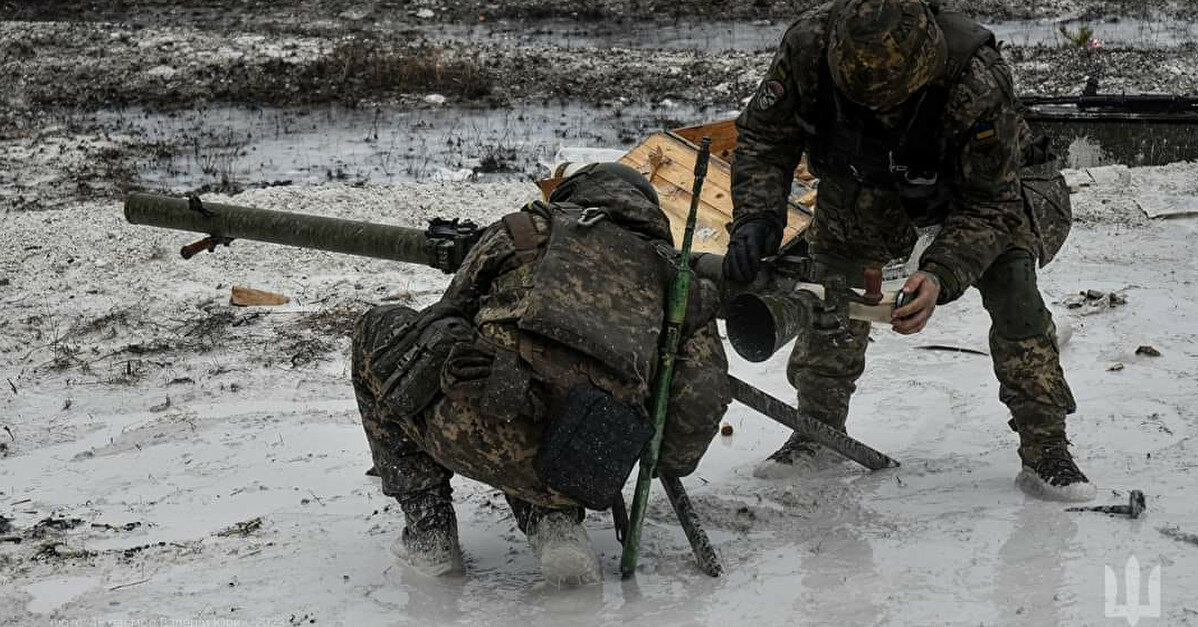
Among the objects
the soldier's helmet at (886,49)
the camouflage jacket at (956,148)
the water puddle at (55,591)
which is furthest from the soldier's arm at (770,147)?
the water puddle at (55,591)

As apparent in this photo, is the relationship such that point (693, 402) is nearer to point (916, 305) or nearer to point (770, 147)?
point (916, 305)

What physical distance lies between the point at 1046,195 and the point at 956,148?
25.3 inches

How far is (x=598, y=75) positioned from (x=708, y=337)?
11205 mm

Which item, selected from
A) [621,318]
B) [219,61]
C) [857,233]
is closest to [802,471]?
[857,233]

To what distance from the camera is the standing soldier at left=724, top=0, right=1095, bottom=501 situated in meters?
3.71

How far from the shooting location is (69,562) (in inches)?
154

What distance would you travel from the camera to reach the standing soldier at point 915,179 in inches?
146

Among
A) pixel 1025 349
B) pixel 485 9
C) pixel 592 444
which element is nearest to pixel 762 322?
pixel 592 444

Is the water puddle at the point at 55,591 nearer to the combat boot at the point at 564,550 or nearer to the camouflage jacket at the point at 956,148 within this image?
the combat boot at the point at 564,550

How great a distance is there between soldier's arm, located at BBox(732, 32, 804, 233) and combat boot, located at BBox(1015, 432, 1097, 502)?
1.04m

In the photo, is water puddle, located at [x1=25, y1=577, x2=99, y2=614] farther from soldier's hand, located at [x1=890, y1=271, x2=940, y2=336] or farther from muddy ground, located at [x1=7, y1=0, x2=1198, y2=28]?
muddy ground, located at [x1=7, y1=0, x2=1198, y2=28]

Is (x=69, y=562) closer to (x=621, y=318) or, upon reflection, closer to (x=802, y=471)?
(x=621, y=318)

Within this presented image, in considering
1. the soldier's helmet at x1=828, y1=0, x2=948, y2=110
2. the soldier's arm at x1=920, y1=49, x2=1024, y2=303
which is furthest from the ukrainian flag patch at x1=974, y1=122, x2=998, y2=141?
the soldier's helmet at x1=828, y1=0, x2=948, y2=110

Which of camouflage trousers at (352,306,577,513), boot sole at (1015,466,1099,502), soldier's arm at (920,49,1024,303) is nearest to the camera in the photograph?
camouflage trousers at (352,306,577,513)
